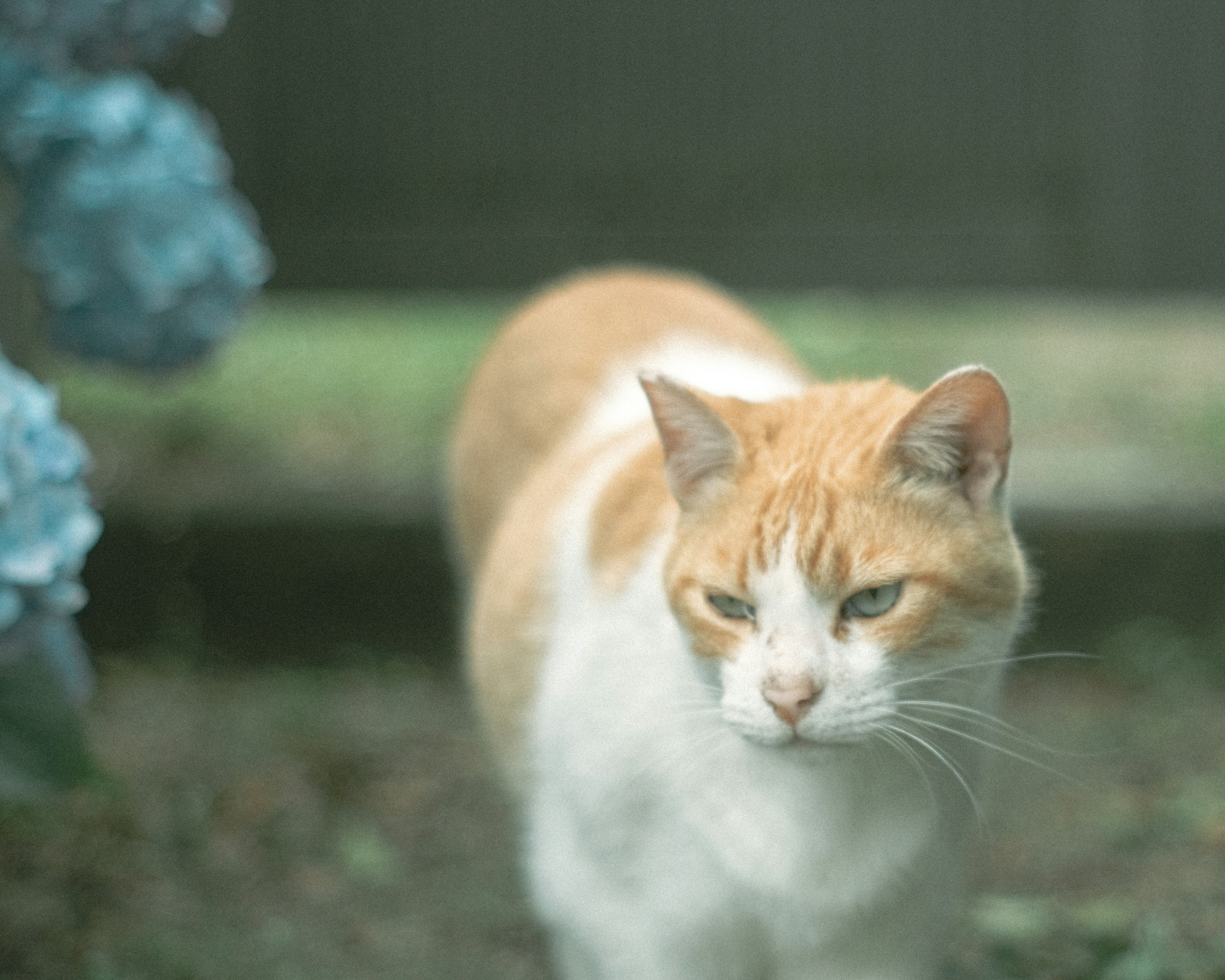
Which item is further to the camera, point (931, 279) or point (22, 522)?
point (931, 279)

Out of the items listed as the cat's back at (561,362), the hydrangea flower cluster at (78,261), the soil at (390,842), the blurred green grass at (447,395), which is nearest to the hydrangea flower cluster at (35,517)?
the hydrangea flower cluster at (78,261)

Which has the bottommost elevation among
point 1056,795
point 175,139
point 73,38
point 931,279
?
point 1056,795

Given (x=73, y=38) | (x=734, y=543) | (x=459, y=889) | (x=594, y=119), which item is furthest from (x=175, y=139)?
(x=594, y=119)

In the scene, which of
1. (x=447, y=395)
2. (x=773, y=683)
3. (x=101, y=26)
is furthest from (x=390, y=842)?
(x=447, y=395)

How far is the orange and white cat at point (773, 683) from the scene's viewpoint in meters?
1.45

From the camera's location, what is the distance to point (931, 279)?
144 inches

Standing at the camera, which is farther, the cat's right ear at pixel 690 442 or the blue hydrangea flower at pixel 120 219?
the blue hydrangea flower at pixel 120 219

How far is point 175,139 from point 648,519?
2.62 ft

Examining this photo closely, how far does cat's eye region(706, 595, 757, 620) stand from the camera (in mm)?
1509

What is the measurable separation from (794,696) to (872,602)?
0.13 m

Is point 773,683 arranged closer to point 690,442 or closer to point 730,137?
point 690,442

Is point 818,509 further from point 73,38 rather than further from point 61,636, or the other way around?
point 73,38

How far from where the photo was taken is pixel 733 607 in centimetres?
152

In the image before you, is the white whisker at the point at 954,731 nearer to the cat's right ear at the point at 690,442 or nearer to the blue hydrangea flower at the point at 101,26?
the cat's right ear at the point at 690,442
